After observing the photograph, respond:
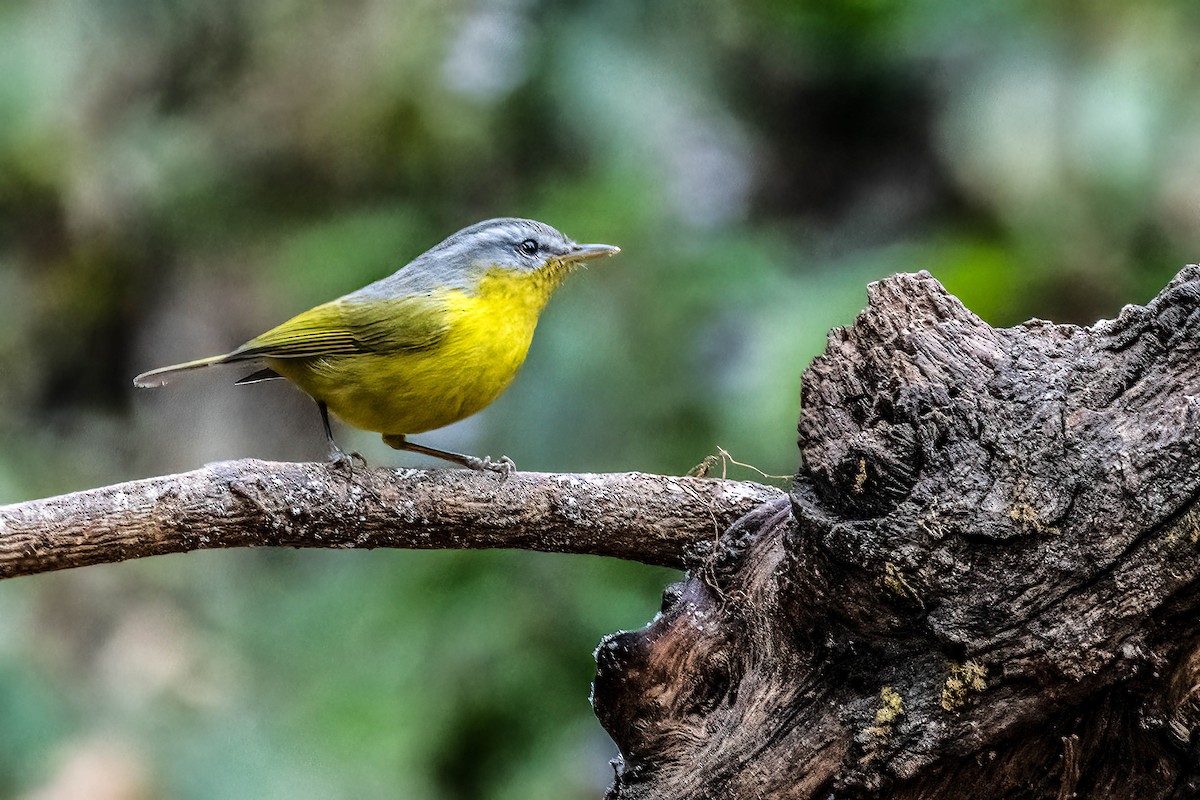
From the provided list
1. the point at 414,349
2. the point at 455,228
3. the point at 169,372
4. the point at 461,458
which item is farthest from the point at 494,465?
the point at 455,228

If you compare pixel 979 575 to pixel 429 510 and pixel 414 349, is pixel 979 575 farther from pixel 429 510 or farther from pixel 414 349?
pixel 414 349

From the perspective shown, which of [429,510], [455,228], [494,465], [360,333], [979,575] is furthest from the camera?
[455,228]

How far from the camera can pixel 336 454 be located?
3410 millimetres

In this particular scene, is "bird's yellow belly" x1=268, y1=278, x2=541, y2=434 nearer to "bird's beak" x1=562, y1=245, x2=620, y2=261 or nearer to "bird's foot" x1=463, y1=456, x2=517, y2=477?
"bird's foot" x1=463, y1=456, x2=517, y2=477

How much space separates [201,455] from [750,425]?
353 cm

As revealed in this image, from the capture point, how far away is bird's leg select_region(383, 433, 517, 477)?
3270 millimetres

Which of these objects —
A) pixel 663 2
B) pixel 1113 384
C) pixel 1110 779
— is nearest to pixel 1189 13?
pixel 663 2

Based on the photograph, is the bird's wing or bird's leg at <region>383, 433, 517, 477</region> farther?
the bird's wing

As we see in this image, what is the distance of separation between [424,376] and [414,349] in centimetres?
10

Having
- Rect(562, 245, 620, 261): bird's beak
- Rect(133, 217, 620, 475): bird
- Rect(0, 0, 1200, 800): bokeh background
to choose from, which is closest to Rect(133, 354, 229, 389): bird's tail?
Rect(133, 217, 620, 475): bird

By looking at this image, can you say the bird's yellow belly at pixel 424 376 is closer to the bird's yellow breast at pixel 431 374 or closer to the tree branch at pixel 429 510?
the bird's yellow breast at pixel 431 374

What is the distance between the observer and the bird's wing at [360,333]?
146 inches

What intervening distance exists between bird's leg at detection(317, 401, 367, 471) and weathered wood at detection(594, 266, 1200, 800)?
3.43ft

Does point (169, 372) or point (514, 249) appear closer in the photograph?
point (169, 372)
